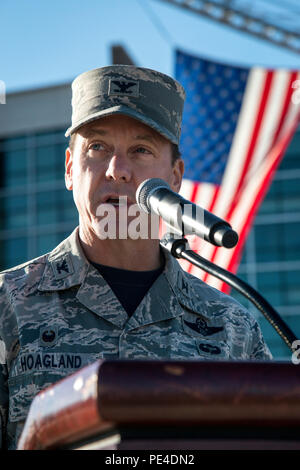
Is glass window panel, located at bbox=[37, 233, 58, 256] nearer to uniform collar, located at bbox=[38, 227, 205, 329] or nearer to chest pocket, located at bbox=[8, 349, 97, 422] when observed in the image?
uniform collar, located at bbox=[38, 227, 205, 329]

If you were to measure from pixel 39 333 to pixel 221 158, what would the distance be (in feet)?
18.2

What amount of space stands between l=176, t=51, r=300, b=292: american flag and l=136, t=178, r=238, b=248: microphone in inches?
200

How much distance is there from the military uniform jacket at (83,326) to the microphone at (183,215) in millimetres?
592

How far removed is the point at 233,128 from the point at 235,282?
6192 mm

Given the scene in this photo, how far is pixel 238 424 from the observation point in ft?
3.17

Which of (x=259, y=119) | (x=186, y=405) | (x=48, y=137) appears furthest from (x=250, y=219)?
(x=48, y=137)

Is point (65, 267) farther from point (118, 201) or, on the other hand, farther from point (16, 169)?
point (16, 169)

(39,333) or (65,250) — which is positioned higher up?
(65,250)

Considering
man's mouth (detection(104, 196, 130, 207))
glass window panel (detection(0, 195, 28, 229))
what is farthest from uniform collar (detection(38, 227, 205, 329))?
glass window panel (detection(0, 195, 28, 229))

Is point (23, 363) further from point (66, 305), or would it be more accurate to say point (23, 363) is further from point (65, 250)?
point (65, 250)

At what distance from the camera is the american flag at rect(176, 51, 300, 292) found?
720cm

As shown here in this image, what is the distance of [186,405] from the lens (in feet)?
3.13

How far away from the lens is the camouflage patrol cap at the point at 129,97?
8.44ft
